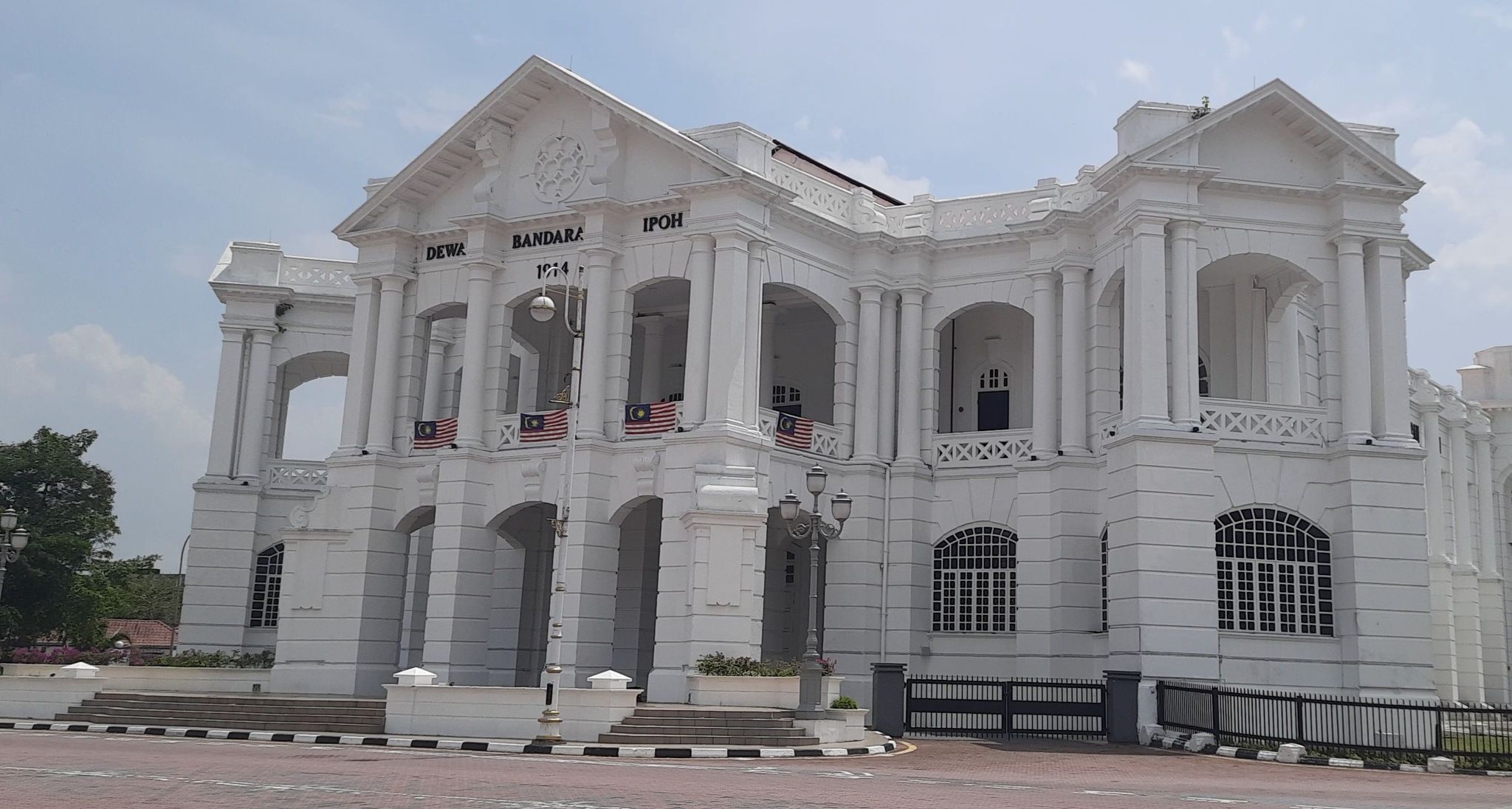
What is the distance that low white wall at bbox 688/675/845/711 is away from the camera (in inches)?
1045

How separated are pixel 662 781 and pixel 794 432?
15243 mm

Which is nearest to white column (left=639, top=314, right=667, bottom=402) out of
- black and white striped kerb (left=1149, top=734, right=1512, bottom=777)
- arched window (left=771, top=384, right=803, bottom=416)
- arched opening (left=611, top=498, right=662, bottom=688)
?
arched window (left=771, top=384, right=803, bottom=416)

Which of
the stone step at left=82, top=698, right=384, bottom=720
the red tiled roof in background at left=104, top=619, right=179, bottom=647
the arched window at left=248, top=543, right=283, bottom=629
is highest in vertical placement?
the arched window at left=248, top=543, right=283, bottom=629

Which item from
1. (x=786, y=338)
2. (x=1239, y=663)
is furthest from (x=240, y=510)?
(x=1239, y=663)

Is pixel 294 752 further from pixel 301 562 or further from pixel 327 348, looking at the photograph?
pixel 327 348

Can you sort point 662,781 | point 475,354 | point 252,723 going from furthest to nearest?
point 475,354
point 252,723
point 662,781

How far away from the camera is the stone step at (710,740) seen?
24000 mm

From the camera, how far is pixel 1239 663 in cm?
2816

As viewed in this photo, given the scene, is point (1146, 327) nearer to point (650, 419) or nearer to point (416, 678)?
point (650, 419)

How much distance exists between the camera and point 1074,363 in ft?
106

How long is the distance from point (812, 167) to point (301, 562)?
16284 mm

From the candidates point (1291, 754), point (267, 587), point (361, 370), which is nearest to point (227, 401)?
point (267, 587)

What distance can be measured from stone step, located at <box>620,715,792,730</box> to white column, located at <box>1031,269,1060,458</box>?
11.0 meters

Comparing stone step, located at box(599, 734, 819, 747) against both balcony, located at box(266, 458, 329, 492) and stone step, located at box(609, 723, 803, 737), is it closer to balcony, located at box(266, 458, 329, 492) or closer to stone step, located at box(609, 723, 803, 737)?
stone step, located at box(609, 723, 803, 737)
